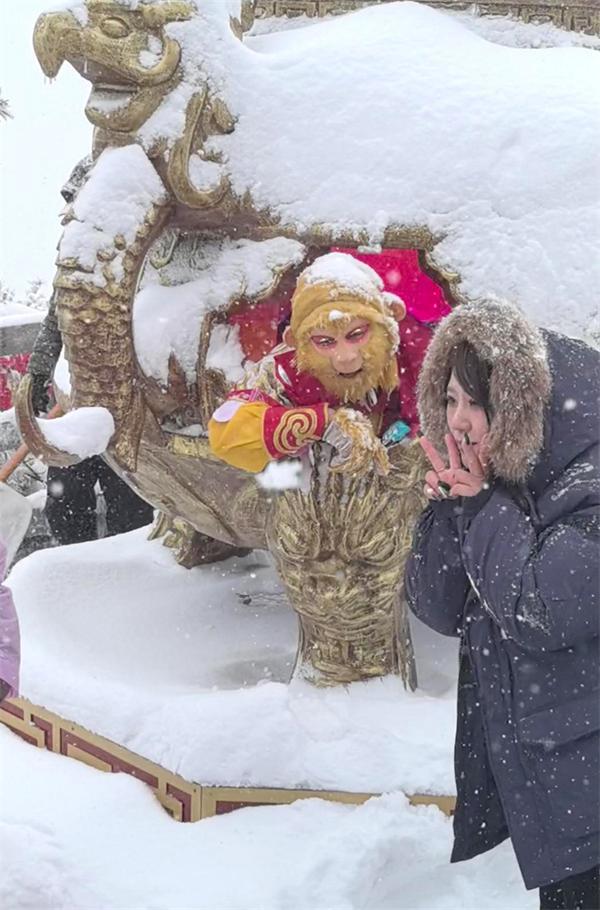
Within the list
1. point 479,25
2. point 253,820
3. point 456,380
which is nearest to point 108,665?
point 253,820

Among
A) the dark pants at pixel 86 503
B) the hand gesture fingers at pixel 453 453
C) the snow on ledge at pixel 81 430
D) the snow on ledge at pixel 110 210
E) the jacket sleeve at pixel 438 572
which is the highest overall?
the snow on ledge at pixel 110 210

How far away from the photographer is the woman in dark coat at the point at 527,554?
136 centimetres

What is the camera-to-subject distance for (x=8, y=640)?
6.25ft

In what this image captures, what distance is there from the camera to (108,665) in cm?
261

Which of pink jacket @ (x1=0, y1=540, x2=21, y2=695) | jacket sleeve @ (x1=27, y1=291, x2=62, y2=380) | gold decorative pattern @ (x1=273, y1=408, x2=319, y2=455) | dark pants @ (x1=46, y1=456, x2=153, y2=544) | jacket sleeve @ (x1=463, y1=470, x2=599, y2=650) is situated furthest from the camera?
dark pants @ (x1=46, y1=456, x2=153, y2=544)

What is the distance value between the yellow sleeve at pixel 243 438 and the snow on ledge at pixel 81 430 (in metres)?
0.29

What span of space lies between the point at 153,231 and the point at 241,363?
13.4 inches

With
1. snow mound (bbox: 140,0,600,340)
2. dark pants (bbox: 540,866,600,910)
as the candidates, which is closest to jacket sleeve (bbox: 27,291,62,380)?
snow mound (bbox: 140,0,600,340)

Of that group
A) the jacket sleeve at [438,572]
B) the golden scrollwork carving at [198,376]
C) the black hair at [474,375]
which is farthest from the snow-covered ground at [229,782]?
the black hair at [474,375]

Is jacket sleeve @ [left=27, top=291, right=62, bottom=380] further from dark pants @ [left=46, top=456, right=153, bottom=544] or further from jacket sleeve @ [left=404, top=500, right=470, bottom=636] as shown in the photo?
jacket sleeve @ [left=404, top=500, right=470, bottom=636]

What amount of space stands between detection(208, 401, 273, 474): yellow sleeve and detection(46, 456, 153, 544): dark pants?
2044mm

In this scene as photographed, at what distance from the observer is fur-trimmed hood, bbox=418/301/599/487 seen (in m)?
1.39

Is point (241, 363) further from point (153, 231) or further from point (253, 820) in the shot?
point (253, 820)

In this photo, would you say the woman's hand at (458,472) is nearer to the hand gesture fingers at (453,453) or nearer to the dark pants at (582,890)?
the hand gesture fingers at (453,453)
